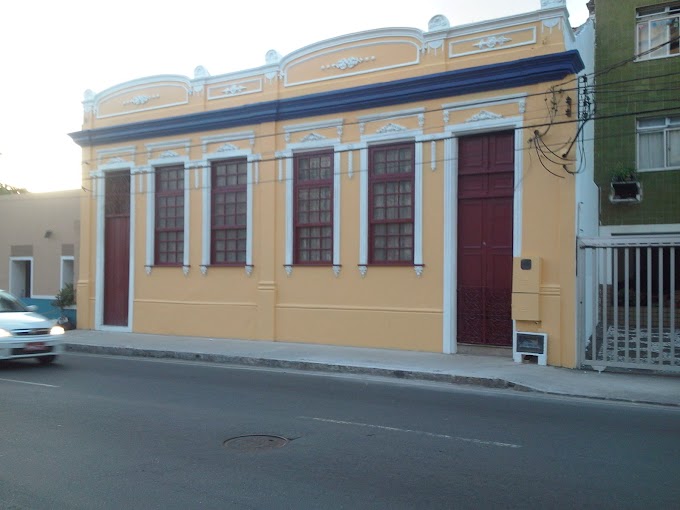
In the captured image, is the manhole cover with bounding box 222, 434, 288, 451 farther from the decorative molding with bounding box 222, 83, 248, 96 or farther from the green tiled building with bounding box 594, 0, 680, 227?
the green tiled building with bounding box 594, 0, 680, 227

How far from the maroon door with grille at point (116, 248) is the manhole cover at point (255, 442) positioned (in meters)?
13.5

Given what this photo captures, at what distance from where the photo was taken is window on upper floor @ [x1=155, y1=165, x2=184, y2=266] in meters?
19.0

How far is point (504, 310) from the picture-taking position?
14.4m

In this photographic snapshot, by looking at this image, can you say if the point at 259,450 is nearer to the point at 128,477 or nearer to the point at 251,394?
the point at 128,477

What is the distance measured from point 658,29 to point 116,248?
17.2 m

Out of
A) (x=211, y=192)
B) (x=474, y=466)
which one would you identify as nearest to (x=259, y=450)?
(x=474, y=466)

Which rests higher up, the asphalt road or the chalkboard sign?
the chalkboard sign

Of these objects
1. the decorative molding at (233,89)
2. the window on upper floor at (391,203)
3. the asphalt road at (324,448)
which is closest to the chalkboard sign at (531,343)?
the asphalt road at (324,448)

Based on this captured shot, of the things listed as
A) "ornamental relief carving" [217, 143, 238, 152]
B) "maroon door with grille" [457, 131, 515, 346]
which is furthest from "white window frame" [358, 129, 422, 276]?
"ornamental relief carving" [217, 143, 238, 152]

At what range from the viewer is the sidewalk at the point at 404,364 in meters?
11.1

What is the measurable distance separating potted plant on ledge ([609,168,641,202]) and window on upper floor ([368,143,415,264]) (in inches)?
286

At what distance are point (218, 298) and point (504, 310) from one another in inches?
302

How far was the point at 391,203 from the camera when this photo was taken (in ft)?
52.0

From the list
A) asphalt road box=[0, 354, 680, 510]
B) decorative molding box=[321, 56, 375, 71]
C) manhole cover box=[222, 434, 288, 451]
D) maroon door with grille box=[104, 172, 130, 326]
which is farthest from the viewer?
maroon door with grille box=[104, 172, 130, 326]
